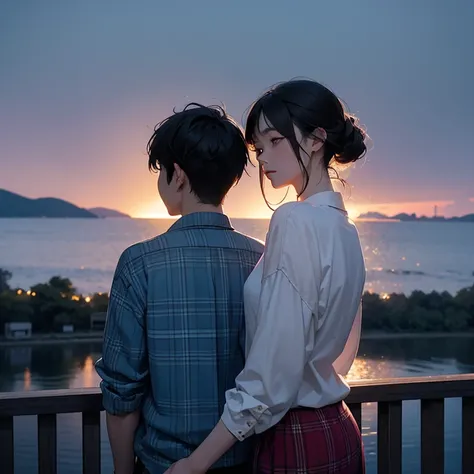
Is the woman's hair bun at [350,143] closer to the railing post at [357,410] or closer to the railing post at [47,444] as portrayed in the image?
the railing post at [357,410]

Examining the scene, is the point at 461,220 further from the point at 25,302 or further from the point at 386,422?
the point at 386,422

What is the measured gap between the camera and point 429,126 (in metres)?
6.87

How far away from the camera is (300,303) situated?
795 mm

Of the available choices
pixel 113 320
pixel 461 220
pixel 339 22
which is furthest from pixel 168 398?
pixel 461 220

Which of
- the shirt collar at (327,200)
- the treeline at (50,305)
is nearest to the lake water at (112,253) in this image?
the treeline at (50,305)

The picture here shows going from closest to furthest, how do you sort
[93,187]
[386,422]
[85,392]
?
1. [85,392]
2. [386,422]
3. [93,187]

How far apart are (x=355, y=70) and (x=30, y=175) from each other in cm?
404

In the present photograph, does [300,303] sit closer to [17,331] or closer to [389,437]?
[389,437]

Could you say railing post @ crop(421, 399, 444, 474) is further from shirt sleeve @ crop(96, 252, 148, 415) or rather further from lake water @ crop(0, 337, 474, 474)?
shirt sleeve @ crop(96, 252, 148, 415)

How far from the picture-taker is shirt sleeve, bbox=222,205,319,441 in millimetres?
792

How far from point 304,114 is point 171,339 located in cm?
36

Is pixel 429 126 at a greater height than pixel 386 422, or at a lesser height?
greater

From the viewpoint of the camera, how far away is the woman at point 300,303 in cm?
80

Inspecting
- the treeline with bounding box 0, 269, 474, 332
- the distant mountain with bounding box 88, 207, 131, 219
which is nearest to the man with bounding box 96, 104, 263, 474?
the treeline with bounding box 0, 269, 474, 332
